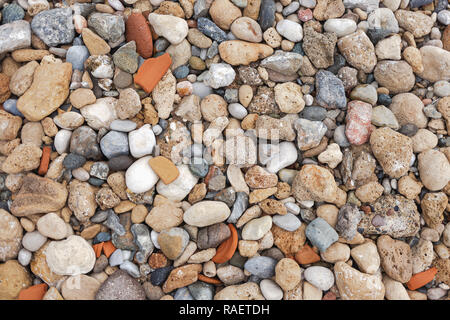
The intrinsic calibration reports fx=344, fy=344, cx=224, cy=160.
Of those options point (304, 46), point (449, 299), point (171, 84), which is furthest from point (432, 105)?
point (171, 84)

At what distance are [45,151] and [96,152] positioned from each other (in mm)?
262

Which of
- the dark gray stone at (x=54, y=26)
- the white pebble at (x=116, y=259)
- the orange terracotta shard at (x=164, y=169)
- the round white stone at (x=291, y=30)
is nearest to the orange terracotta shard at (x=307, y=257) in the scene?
the orange terracotta shard at (x=164, y=169)

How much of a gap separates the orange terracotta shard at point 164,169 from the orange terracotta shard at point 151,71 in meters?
0.36

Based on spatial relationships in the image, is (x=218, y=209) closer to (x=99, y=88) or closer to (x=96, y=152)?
(x=96, y=152)

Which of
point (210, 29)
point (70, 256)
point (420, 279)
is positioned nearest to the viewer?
point (70, 256)

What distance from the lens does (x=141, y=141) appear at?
1687 mm

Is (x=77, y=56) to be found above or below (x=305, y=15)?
below

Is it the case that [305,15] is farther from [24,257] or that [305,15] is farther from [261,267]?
[24,257]

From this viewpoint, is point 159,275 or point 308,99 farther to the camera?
point 308,99

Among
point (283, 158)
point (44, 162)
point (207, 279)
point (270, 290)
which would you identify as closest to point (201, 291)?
point (207, 279)

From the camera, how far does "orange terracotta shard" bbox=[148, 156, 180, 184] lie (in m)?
1.66

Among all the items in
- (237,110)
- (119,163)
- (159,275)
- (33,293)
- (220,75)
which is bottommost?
(33,293)

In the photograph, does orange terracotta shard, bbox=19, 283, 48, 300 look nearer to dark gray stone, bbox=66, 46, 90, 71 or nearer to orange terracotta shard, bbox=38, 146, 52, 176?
orange terracotta shard, bbox=38, 146, 52, 176

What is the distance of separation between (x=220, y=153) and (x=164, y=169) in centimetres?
29
